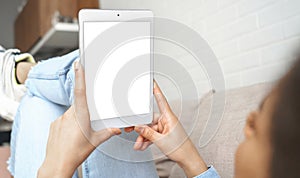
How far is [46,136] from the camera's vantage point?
0.80 metres

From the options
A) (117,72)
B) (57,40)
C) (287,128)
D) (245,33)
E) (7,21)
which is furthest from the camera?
(7,21)

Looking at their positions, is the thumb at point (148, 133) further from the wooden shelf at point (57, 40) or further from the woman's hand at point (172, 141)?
the wooden shelf at point (57, 40)

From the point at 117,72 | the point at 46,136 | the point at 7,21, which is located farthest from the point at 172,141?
the point at 7,21

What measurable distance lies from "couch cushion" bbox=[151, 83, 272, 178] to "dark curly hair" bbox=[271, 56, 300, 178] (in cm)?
46

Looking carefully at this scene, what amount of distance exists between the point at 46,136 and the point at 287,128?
601 millimetres

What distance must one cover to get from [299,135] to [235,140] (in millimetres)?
550

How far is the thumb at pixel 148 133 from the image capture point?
67cm

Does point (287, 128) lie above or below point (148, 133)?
above

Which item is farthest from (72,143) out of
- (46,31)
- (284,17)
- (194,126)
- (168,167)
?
(46,31)

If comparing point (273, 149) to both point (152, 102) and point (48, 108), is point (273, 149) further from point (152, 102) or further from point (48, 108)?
point (48, 108)

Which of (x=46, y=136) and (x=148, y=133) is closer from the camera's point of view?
(x=148, y=133)

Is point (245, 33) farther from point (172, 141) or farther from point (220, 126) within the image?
point (172, 141)

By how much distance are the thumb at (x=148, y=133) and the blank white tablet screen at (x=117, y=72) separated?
25 mm

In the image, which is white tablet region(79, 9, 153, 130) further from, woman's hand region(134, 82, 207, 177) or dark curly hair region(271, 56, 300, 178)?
dark curly hair region(271, 56, 300, 178)
